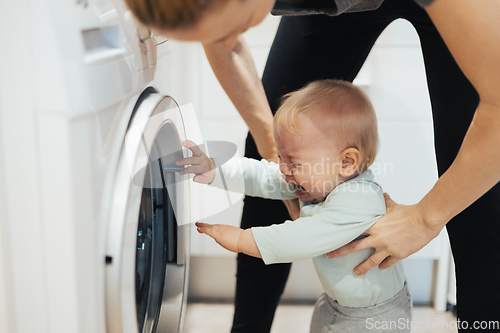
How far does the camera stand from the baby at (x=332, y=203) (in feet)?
2.19

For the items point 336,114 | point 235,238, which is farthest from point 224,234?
point 336,114

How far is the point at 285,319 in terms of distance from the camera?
1373 mm

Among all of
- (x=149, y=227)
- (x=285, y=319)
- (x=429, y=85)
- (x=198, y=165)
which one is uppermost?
(x=429, y=85)

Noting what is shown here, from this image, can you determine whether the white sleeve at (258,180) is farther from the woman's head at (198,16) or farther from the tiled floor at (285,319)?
the tiled floor at (285,319)

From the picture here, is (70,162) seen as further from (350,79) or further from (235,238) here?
(350,79)

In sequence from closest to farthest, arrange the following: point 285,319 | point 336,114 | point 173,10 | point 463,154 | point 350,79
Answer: point 173,10, point 463,154, point 336,114, point 350,79, point 285,319

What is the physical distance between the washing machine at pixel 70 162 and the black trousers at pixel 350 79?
386 mm

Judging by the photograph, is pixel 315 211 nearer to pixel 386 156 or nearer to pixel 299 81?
pixel 299 81

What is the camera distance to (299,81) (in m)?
0.89

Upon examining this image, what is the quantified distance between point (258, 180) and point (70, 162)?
456mm

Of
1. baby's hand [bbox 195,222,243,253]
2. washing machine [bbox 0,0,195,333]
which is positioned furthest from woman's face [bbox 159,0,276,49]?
baby's hand [bbox 195,222,243,253]

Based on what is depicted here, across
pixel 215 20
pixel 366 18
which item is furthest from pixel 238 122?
pixel 215 20

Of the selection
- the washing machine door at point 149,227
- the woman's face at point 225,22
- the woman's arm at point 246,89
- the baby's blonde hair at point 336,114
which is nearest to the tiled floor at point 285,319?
the washing machine door at point 149,227

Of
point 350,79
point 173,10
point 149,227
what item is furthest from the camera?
point 350,79
